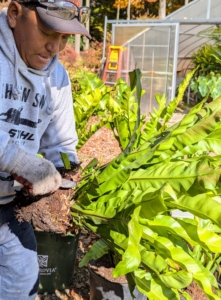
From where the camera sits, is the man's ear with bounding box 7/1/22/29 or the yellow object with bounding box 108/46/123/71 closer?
the man's ear with bounding box 7/1/22/29

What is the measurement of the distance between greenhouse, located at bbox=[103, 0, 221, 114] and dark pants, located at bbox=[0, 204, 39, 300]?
10068 mm

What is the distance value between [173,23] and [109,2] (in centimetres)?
1486

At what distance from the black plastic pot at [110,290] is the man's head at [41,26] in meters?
1.45

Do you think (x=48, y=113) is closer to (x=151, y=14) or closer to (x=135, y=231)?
(x=135, y=231)

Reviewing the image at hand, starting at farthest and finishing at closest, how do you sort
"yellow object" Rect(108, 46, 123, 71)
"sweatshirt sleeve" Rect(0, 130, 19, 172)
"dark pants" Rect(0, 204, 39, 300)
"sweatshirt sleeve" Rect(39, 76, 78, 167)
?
"yellow object" Rect(108, 46, 123, 71) → "sweatshirt sleeve" Rect(39, 76, 78, 167) → "dark pants" Rect(0, 204, 39, 300) → "sweatshirt sleeve" Rect(0, 130, 19, 172)

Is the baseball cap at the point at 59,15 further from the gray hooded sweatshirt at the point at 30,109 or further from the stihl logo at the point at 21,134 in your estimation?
the stihl logo at the point at 21,134

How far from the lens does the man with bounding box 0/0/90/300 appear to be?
1.70 m

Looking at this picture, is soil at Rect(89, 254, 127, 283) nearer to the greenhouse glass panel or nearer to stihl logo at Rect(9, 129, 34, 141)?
stihl logo at Rect(9, 129, 34, 141)

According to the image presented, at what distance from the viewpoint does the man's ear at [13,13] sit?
1.90m

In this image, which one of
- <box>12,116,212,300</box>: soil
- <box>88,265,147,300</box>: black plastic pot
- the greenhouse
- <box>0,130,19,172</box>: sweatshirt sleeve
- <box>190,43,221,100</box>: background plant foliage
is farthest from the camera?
<box>190,43,221,100</box>: background plant foliage

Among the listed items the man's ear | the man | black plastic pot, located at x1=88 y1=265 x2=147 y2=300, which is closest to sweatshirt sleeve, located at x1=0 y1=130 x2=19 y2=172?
the man

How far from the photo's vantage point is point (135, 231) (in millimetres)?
1497

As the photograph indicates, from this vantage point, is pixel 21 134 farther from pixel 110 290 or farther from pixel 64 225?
pixel 110 290

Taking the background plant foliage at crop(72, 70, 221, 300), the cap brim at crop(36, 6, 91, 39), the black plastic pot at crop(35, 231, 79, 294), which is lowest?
the black plastic pot at crop(35, 231, 79, 294)
